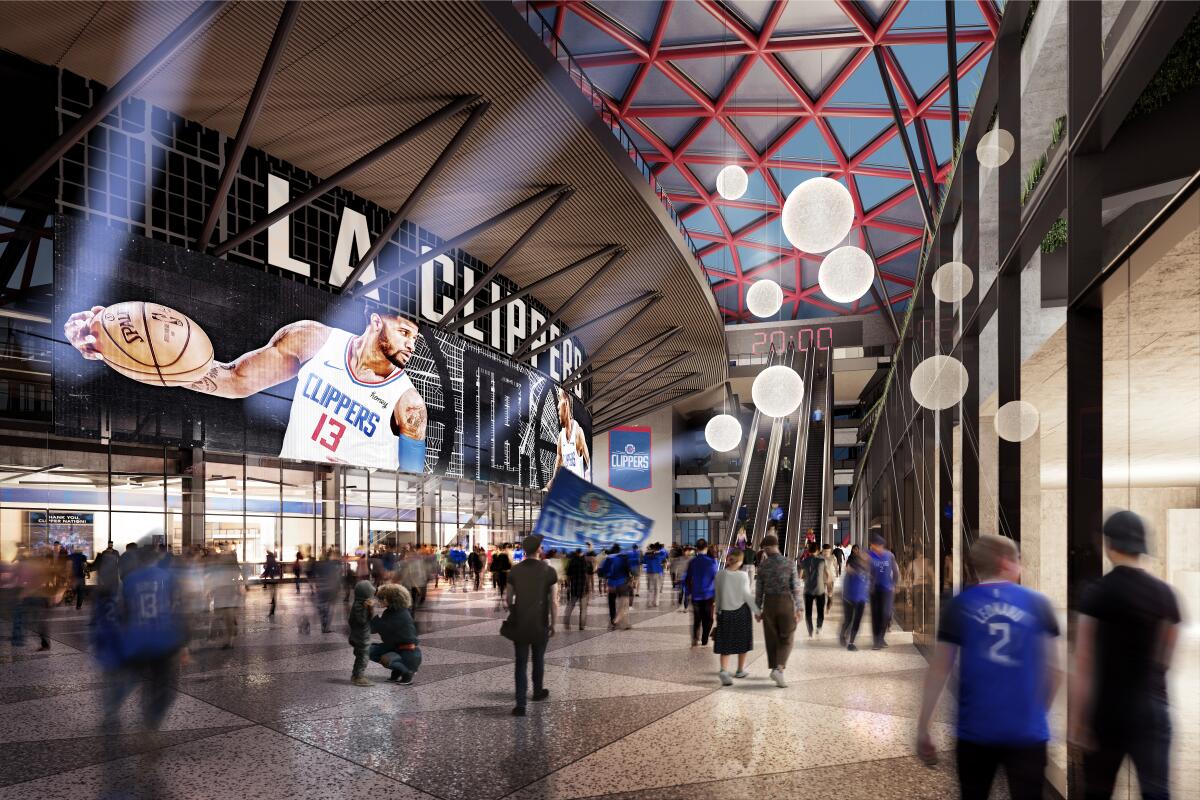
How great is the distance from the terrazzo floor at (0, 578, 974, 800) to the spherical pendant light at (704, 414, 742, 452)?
1044 cm

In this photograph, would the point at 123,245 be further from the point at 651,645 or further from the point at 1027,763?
the point at 1027,763

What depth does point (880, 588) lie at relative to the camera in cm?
1323

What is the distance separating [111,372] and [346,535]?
10568mm

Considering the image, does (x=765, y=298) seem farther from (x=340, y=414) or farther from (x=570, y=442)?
(x=570, y=442)

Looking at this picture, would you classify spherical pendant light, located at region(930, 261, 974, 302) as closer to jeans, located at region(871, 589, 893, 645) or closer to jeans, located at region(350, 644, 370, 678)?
jeans, located at region(871, 589, 893, 645)

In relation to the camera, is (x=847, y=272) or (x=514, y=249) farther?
(x=514, y=249)

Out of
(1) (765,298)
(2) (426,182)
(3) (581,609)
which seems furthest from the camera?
(2) (426,182)

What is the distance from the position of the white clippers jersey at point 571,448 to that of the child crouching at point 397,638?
885 inches

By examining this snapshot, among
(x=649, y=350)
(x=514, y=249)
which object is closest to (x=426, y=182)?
(x=514, y=249)

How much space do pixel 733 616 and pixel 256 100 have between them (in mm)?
11846

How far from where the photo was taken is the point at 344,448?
20812mm

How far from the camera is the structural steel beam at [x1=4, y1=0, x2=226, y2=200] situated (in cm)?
1368

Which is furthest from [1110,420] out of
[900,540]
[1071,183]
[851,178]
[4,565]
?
[851,178]

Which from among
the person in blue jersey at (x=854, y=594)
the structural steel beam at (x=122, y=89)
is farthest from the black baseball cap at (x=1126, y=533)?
the structural steel beam at (x=122, y=89)
